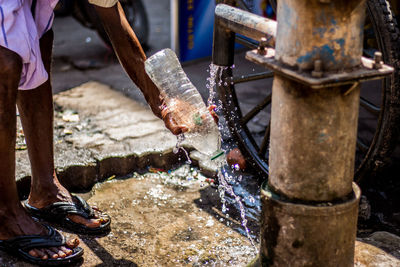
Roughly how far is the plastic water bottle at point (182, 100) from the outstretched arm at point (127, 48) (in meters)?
0.04

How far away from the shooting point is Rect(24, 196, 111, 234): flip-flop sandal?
2562mm

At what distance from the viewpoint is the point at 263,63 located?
5.16 ft

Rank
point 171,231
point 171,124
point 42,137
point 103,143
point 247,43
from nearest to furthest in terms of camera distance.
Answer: point 171,124 < point 42,137 < point 171,231 < point 247,43 < point 103,143

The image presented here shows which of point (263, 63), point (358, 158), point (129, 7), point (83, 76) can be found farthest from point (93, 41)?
point (263, 63)

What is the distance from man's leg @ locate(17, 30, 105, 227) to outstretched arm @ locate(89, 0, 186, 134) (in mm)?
343

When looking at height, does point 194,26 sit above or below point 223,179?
above

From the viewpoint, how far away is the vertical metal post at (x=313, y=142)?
1.44 m

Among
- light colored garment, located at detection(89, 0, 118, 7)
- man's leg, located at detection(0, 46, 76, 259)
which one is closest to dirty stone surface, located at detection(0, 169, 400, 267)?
man's leg, located at detection(0, 46, 76, 259)

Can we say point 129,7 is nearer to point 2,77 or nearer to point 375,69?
point 2,77

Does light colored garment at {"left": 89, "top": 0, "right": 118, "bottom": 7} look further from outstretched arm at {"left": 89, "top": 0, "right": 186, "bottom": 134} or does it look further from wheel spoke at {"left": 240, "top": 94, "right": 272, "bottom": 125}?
wheel spoke at {"left": 240, "top": 94, "right": 272, "bottom": 125}

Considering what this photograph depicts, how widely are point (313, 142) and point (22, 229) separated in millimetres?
1403

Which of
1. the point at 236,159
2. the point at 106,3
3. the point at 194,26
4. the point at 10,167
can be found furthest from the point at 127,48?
the point at 194,26

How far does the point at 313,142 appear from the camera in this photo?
1523 millimetres

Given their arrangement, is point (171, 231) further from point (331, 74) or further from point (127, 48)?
point (331, 74)
